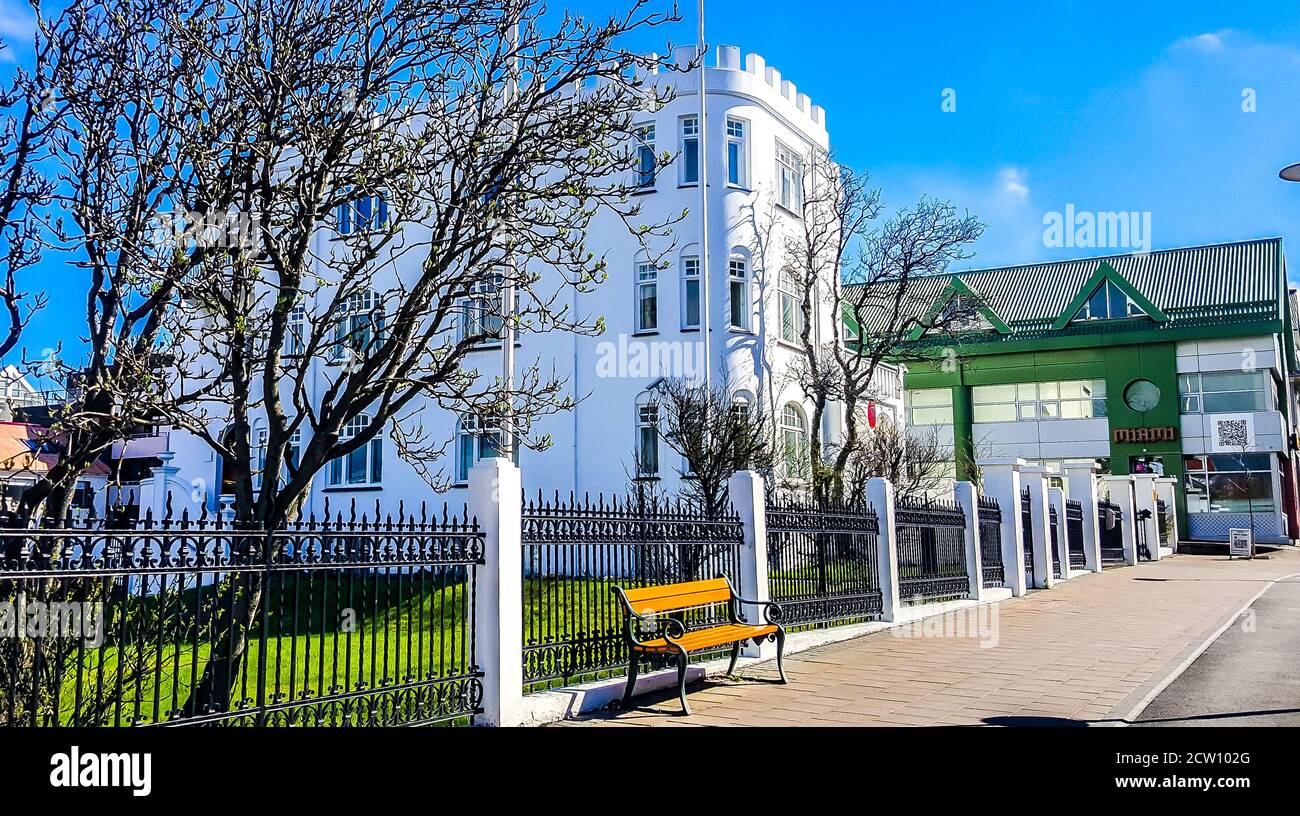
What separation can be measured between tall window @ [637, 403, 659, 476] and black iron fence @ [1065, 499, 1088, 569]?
10534 millimetres

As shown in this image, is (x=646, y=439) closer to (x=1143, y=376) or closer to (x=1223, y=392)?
(x=1143, y=376)

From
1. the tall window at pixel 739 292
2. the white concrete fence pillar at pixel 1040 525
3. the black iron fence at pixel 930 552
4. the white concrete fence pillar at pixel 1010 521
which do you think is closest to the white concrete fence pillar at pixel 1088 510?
the white concrete fence pillar at pixel 1040 525

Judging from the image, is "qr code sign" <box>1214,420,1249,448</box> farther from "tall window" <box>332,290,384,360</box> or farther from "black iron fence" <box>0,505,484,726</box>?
"black iron fence" <box>0,505,484,726</box>

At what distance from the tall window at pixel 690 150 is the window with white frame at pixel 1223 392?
29949 millimetres

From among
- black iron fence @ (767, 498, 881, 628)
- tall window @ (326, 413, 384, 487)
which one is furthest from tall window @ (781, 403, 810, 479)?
tall window @ (326, 413, 384, 487)

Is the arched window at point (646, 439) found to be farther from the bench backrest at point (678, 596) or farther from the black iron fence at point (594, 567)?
the bench backrest at point (678, 596)

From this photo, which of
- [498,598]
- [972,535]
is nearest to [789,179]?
[972,535]

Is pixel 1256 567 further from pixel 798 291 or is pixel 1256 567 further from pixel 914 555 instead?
pixel 914 555

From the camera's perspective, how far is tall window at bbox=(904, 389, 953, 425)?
167ft

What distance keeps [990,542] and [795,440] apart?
7069 millimetres

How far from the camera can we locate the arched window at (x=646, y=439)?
76.1 feet

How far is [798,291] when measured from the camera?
26.4 meters

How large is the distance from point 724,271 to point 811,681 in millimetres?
14734
